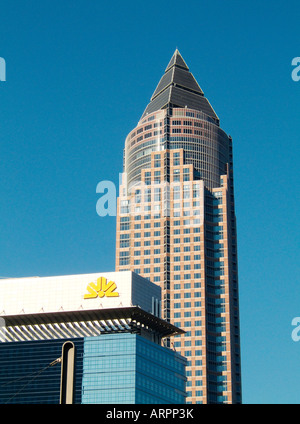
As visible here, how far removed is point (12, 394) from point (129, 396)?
31067 mm

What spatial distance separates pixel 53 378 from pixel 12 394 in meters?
11.1
